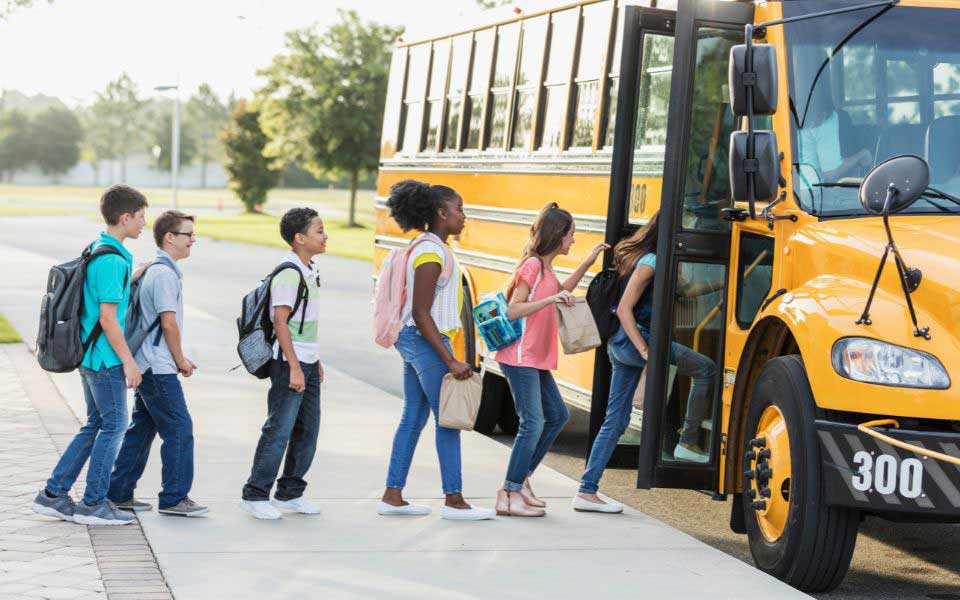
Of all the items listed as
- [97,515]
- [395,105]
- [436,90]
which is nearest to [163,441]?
[97,515]

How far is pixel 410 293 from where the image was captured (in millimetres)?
7258

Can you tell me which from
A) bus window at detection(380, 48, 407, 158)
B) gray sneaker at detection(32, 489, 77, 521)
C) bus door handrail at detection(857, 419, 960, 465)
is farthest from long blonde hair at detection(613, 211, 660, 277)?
bus window at detection(380, 48, 407, 158)

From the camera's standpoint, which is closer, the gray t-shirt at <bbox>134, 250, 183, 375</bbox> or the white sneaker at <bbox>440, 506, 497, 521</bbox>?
the gray t-shirt at <bbox>134, 250, 183, 375</bbox>

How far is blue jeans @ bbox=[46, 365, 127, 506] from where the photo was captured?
22.8ft

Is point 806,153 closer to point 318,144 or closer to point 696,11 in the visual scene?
point 696,11

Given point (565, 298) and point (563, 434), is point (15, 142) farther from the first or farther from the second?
point (565, 298)

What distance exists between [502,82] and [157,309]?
464 centimetres

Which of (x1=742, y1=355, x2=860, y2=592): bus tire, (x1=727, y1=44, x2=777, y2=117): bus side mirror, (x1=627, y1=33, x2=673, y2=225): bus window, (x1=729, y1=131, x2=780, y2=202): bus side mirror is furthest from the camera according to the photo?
(x1=627, y1=33, x2=673, y2=225): bus window

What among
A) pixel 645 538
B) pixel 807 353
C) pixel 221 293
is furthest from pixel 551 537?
pixel 221 293

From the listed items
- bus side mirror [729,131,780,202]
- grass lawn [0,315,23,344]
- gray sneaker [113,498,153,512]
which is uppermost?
bus side mirror [729,131,780,202]

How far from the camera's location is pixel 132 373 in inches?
269

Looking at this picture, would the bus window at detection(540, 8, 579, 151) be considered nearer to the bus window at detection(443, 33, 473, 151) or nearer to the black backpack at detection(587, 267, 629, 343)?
the bus window at detection(443, 33, 473, 151)

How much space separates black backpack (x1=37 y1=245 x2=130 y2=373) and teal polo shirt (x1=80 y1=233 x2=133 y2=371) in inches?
0.8

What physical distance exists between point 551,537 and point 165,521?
69.1 inches
